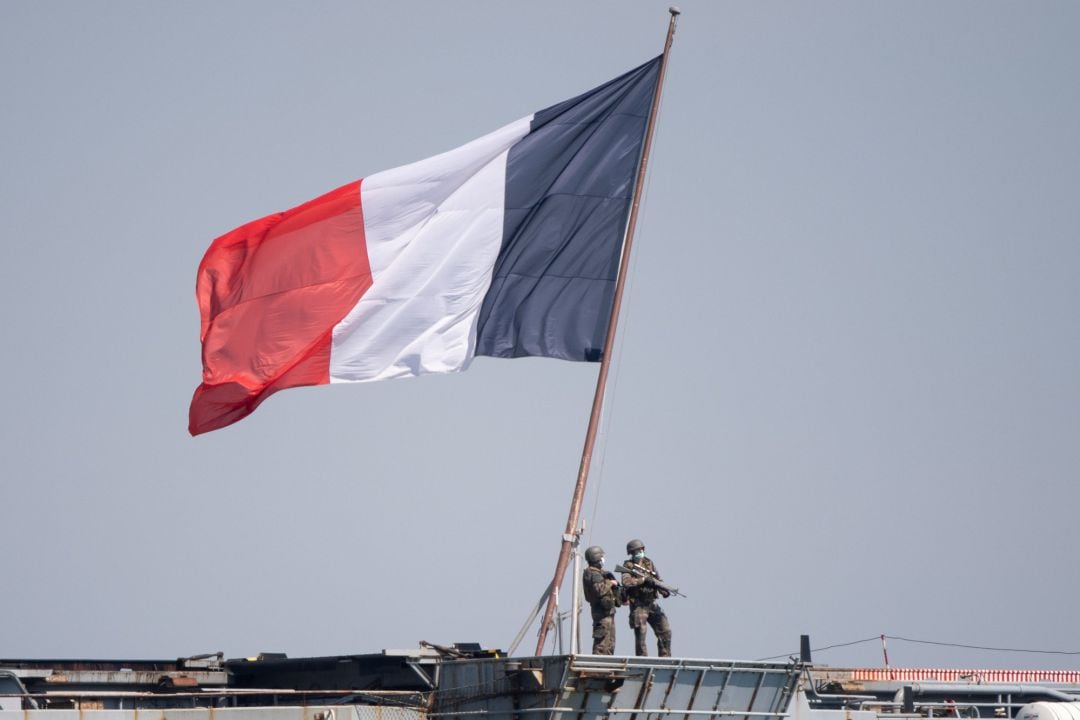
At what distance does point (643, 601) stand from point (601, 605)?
75cm

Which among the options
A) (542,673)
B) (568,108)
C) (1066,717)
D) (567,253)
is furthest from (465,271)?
(1066,717)

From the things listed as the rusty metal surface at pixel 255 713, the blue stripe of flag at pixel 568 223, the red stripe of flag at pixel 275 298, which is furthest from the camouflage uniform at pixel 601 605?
the red stripe of flag at pixel 275 298

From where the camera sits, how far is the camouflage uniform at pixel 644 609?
23250mm

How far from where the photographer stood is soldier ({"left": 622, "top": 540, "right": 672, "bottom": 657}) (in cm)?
2322

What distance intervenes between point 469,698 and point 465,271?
6.54 metres

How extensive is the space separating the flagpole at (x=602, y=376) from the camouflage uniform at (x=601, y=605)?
0.79 metres

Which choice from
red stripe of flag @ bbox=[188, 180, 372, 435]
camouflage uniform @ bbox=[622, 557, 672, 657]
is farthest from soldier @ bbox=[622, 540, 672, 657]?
red stripe of flag @ bbox=[188, 180, 372, 435]

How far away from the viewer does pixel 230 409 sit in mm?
23484

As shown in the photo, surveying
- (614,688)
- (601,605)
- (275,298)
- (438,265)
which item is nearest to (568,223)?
(438,265)

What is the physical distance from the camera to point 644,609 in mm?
23438

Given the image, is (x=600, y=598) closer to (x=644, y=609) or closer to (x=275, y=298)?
(x=644, y=609)

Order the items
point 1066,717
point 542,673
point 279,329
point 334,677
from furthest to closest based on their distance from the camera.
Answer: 1. point 1066,717
2. point 334,677
3. point 279,329
4. point 542,673

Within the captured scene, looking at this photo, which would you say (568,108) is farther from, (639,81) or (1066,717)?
(1066,717)

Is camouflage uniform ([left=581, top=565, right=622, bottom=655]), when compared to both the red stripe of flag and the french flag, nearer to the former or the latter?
the french flag
